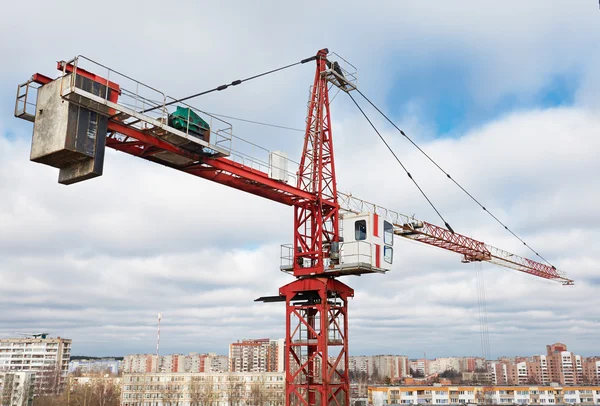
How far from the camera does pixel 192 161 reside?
22.3 meters

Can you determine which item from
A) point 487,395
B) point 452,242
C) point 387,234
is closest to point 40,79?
point 387,234

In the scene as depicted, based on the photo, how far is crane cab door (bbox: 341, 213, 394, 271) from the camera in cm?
2778

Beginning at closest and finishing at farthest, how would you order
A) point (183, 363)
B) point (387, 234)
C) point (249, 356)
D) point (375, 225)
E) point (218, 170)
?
point (218, 170), point (375, 225), point (387, 234), point (249, 356), point (183, 363)

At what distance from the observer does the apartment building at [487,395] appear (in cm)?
10000

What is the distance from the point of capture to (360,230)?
28.7 meters

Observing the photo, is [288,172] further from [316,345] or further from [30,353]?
[30,353]

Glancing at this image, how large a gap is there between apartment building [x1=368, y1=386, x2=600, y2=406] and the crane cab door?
76.1 m

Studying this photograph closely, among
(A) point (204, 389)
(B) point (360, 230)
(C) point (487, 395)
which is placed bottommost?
(C) point (487, 395)

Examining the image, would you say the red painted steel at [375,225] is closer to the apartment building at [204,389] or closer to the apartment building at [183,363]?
the apartment building at [204,389]

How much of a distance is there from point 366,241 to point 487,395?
9080 centimetres

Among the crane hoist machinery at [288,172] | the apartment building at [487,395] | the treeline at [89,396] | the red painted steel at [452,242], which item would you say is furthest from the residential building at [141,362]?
the crane hoist machinery at [288,172]

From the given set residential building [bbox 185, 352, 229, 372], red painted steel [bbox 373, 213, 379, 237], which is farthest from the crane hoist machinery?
residential building [bbox 185, 352, 229, 372]

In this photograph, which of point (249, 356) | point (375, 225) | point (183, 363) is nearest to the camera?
point (375, 225)

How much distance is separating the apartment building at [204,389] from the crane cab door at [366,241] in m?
77.5
